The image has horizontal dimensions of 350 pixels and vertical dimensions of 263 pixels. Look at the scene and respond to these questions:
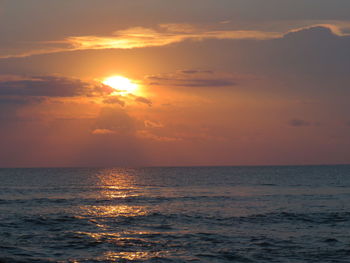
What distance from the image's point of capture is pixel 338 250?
27.3 m

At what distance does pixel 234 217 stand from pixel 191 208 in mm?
9140

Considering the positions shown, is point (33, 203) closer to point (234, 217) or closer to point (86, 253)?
point (234, 217)

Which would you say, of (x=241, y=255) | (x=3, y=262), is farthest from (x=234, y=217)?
(x=3, y=262)

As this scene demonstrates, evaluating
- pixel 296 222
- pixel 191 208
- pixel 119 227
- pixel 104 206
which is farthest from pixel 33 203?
pixel 296 222

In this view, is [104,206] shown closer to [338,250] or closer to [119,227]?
[119,227]

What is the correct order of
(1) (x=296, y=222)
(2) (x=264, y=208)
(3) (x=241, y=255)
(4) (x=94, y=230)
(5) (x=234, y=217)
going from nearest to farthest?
(3) (x=241, y=255) < (4) (x=94, y=230) < (1) (x=296, y=222) < (5) (x=234, y=217) < (2) (x=264, y=208)

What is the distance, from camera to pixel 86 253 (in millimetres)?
26844

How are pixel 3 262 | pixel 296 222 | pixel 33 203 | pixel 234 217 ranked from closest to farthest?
pixel 3 262 < pixel 296 222 < pixel 234 217 < pixel 33 203

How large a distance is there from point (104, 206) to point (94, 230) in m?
19.3

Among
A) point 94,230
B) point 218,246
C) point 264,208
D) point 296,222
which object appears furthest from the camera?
point 264,208

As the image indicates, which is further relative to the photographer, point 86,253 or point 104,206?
point 104,206

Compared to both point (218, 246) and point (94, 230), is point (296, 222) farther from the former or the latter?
point (94, 230)

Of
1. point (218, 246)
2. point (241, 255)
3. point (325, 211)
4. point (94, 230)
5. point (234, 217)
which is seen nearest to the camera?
point (241, 255)

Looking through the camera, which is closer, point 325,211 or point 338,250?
point 338,250
